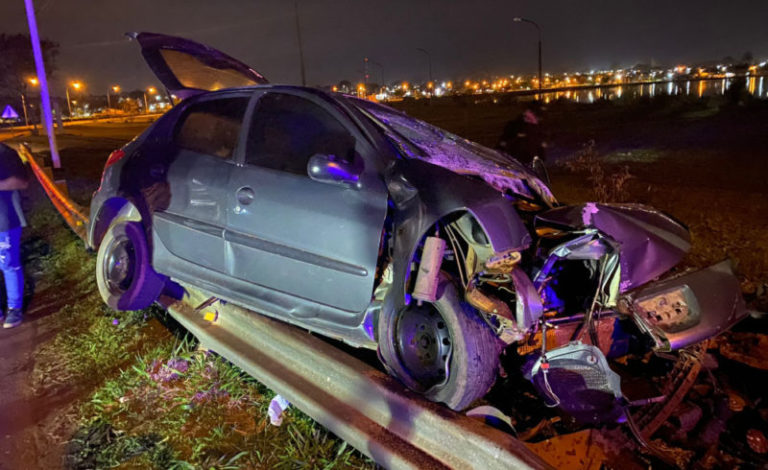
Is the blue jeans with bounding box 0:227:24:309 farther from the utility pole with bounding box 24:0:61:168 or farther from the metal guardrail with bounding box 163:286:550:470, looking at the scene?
the utility pole with bounding box 24:0:61:168

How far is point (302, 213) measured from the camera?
3.30 m

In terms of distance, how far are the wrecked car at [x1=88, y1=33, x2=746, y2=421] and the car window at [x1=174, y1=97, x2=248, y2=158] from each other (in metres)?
0.02

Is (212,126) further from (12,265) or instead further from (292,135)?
(12,265)

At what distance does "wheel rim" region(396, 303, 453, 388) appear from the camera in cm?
311

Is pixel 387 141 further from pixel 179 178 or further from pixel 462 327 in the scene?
pixel 179 178

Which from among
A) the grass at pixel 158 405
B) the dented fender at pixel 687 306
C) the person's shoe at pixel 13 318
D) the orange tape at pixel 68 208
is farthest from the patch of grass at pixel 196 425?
the orange tape at pixel 68 208

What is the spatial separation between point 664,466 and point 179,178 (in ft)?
11.4

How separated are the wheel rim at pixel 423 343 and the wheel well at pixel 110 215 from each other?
254 centimetres

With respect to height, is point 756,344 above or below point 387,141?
below

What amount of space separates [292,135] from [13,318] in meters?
3.44

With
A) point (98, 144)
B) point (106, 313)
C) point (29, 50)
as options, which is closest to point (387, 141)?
point (106, 313)

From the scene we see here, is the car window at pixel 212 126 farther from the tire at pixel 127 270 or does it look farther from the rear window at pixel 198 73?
the tire at pixel 127 270

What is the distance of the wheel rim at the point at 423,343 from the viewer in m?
3.11

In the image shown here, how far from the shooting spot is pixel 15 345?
4.64 m
